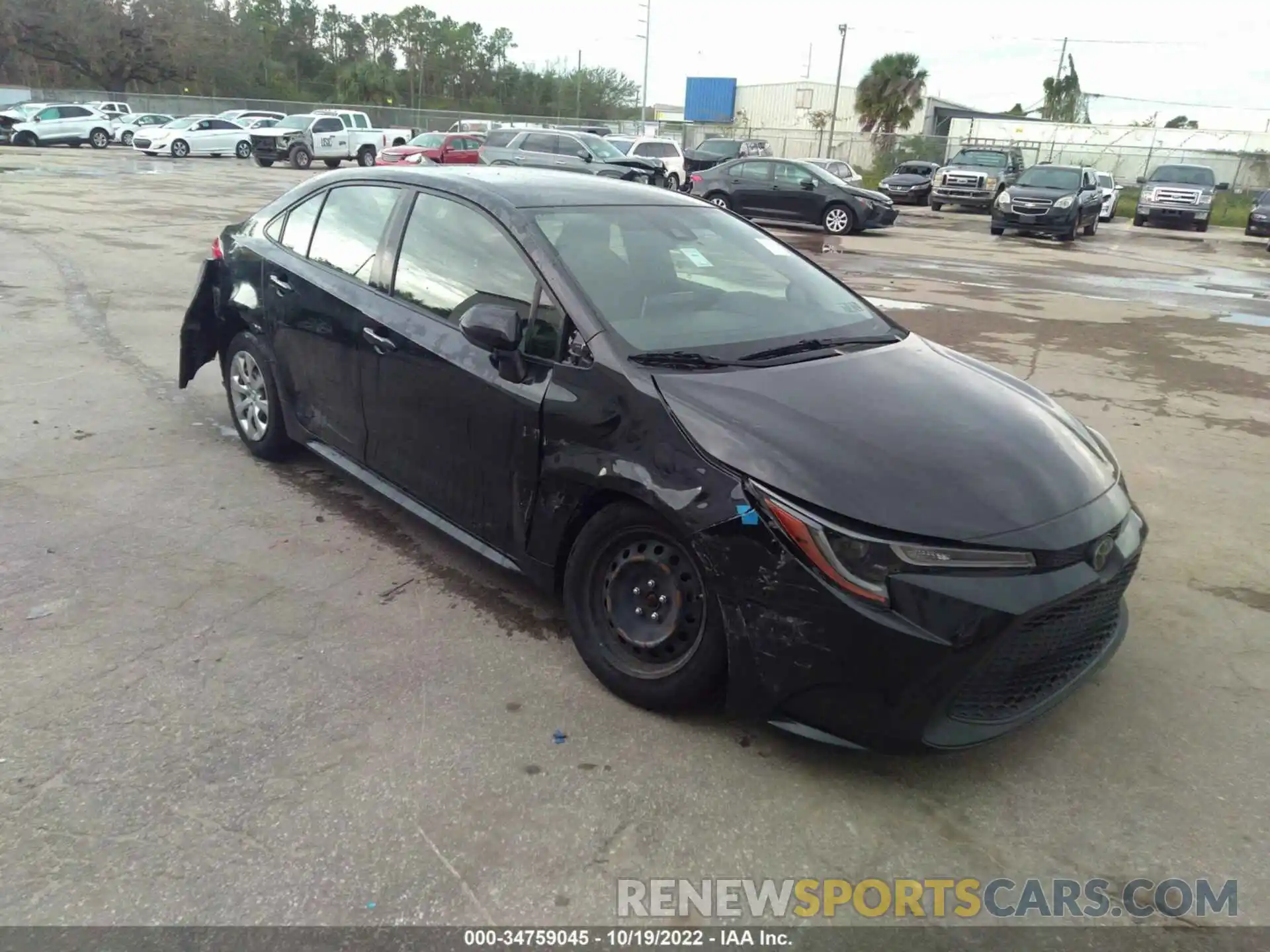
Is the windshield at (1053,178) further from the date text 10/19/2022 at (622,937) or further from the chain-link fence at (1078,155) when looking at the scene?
the date text 10/19/2022 at (622,937)

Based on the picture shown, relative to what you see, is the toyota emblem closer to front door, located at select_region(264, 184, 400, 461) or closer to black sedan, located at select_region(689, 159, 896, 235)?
front door, located at select_region(264, 184, 400, 461)

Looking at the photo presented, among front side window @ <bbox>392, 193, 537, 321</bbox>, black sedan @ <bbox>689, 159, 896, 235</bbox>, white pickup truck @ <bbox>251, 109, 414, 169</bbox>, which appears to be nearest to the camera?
front side window @ <bbox>392, 193, 537, 321</bbox>

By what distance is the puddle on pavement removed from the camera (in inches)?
444

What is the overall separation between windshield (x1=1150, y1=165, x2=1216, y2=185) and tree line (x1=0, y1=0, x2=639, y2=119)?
181 ft

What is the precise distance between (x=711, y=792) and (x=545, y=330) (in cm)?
168

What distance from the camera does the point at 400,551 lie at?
13.8 ft

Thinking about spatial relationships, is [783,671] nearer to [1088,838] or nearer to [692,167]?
[1088,838]

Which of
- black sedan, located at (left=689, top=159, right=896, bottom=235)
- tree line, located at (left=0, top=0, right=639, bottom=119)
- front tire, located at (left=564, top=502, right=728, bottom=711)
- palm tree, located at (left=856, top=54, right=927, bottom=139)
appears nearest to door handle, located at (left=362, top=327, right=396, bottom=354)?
front tire, located at (left=564, top=502, right=728, bottom=711)

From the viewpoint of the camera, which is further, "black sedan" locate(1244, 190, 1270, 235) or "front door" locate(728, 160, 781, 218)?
"black sedan" locate(1244, 190, 1270, 235)

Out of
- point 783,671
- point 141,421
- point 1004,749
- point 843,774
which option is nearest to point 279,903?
point 783,671

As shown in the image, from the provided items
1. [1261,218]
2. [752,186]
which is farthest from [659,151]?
[1261,218]

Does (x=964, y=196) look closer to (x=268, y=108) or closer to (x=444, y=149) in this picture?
(x=444, y=149)

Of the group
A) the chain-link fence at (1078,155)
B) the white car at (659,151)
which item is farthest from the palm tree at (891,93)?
the white car at (659,151)

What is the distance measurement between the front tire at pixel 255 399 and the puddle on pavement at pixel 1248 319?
11332mm
